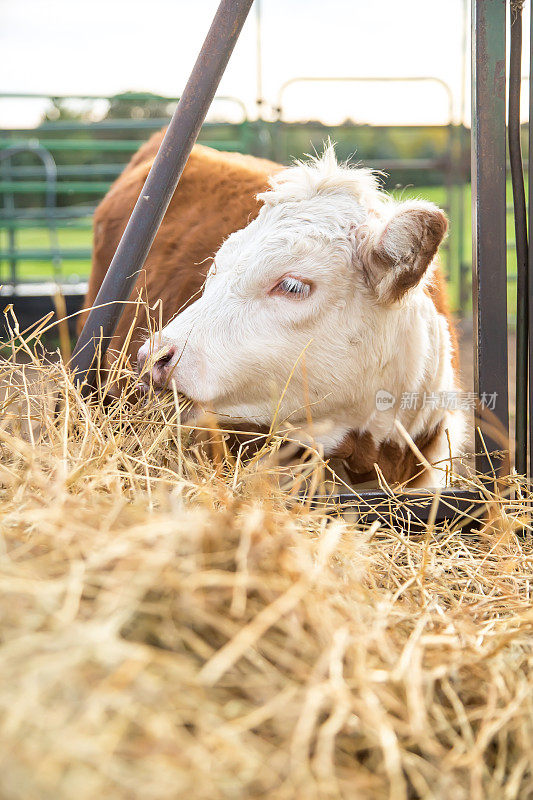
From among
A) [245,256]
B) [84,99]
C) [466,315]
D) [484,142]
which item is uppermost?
[84,99]

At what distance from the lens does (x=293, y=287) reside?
2068 millimetres

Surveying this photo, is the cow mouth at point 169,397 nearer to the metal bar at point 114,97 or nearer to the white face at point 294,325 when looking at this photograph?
the white face at point 294,325

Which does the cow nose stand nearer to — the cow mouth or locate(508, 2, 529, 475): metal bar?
the cow mouth

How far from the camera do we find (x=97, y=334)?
201 centimetres

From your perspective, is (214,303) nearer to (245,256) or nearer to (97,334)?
(245,256)

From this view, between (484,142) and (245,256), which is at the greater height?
(484,142)

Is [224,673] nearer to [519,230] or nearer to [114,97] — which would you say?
[519,230]

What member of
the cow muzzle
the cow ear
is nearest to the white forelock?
the cow ear

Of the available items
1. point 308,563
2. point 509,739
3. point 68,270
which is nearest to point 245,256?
point 308,563

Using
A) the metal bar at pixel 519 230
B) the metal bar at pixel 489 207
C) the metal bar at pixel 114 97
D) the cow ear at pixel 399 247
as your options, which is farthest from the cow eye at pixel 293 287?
the metal bar at pixel 114 97

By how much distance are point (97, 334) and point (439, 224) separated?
3.10 feet

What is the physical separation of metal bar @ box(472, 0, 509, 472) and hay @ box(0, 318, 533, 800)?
88 cm

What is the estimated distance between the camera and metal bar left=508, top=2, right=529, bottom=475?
78.3 inches

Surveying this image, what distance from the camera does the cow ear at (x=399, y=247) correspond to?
1.94m
